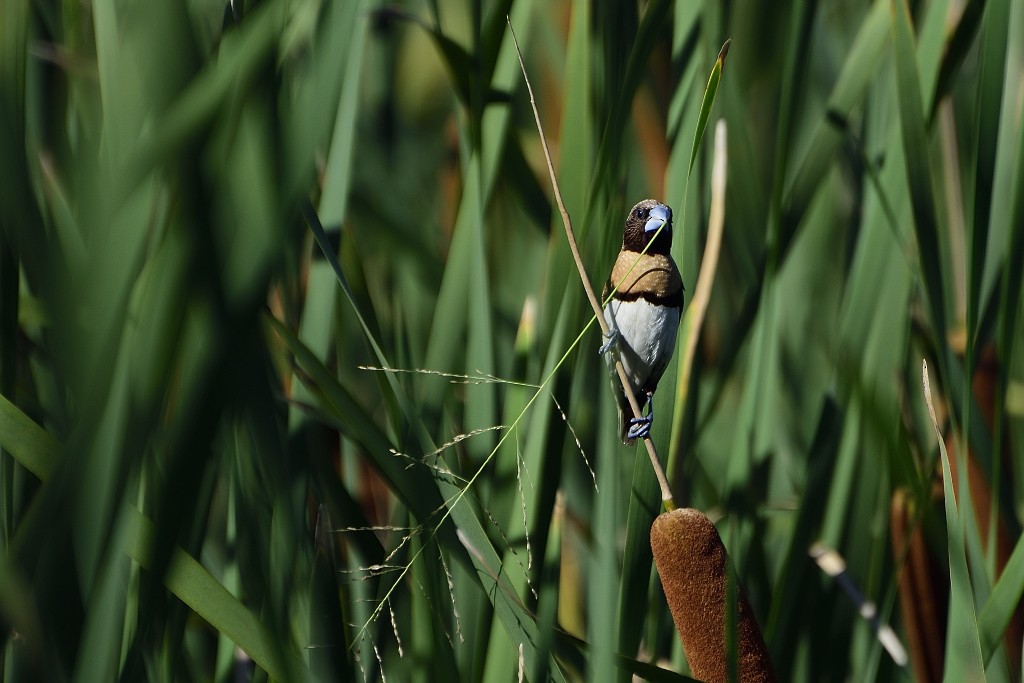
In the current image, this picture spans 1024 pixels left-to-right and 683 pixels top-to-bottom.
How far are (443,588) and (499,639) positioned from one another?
0.17 meters

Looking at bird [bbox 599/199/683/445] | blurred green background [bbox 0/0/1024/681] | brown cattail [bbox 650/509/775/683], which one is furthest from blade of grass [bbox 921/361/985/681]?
bird [bbox 599/199/683/445]

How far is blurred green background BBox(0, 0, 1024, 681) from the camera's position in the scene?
61cm

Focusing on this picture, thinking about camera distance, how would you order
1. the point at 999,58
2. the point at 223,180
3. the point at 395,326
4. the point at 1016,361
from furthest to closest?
1. the point at 1016,361
2. the point at 395,326
3. the point at 999,58
4. the point at 223,180

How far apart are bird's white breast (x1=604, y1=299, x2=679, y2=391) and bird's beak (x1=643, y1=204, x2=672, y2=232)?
0.32ft

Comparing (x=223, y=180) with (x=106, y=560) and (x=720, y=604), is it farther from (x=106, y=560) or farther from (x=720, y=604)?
(x=720, y=604)

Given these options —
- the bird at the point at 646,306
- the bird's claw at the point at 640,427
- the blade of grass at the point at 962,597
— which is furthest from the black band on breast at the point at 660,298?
the blade of grass at the point at 962,597

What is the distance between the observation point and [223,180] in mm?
624

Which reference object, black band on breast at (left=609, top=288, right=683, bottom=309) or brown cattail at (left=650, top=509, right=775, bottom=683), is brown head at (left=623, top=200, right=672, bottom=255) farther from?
brown cattail at (left=650, top=509, right=775, bottom=683)

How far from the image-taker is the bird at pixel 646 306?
4.09 ft

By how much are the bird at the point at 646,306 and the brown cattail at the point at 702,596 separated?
38 centimetres

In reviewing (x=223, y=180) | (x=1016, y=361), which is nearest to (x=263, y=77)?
(x=223, y=180)

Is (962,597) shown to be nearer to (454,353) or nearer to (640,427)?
(640,427)

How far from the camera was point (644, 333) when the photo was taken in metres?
1.26

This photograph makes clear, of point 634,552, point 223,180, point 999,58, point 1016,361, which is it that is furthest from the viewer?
point 1016,361
